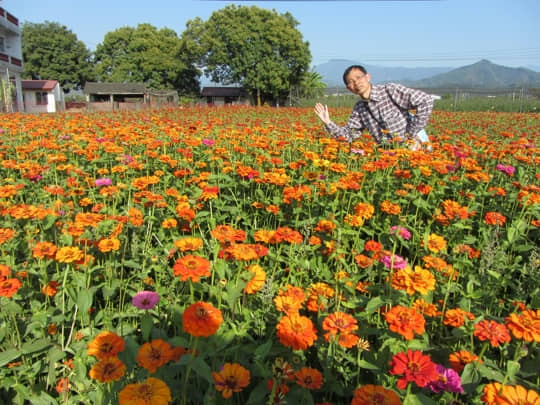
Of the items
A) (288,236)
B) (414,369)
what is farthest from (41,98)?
(414,369)

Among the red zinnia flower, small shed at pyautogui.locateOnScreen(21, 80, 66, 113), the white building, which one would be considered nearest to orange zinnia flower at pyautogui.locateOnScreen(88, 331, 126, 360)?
the red zinnia flower

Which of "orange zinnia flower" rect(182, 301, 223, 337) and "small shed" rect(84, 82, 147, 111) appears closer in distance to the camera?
"orange zinnia flower" rect(182, 301, 223, 337)

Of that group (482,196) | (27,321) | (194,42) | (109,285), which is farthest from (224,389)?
(194,42)

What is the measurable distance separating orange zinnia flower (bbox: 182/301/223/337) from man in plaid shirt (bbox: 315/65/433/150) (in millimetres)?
3397

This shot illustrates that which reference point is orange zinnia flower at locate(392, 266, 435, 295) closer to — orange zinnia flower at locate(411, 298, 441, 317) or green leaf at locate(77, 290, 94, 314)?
orange zinnia flower at locate(411, 298, 441, 317)

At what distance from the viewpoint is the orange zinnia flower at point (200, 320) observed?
0.95 meters

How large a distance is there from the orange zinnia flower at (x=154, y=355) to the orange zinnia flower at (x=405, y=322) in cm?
66

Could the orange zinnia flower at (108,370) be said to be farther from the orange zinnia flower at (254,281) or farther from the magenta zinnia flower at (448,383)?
the magenta zinnia flower at (448,383)

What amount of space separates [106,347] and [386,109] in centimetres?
403

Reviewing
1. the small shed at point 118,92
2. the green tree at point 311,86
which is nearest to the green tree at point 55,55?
the small shed at point 118,92

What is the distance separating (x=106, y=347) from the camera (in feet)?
3.43

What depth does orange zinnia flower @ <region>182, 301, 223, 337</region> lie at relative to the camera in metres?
0.95

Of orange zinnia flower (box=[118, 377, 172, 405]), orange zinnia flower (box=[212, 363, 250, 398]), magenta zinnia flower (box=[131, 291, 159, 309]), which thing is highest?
magenta zinnia flower (box=[131, 291, 159, 309])

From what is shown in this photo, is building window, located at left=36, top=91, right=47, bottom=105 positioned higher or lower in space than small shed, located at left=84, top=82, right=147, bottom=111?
lower
